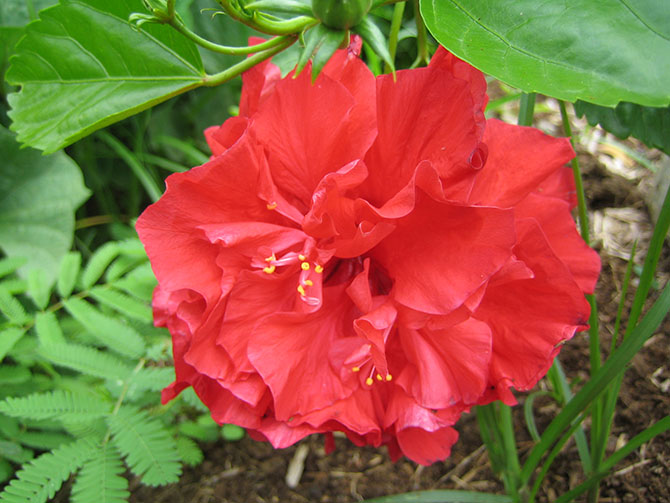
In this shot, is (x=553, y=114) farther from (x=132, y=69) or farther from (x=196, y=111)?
(x=132, y=69)

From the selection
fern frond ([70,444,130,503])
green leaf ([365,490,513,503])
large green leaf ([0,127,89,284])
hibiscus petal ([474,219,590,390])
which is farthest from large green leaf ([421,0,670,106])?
large green leaf ([0,127,89,284])

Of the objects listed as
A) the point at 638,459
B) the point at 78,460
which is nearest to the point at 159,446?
the point at 78,460

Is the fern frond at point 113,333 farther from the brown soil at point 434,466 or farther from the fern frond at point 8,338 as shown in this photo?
the brown soil at point 434,466

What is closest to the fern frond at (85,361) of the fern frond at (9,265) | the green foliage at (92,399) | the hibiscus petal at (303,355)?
the green foliage at (92,399)

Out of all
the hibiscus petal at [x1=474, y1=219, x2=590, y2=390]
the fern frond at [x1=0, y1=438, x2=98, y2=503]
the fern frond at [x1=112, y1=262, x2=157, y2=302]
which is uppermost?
the hibiscus petal at [x1=474, y1=219, x2=590, y2=390]

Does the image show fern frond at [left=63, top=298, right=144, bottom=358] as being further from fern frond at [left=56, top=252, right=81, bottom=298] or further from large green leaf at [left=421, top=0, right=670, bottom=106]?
large green leaf at [left=421, top=0, right=670, bottom=106]

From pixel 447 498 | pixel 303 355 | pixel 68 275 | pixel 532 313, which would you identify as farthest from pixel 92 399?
pixel 532 313

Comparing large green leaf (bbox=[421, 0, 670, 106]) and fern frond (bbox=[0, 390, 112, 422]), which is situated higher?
large green leaf (bbox=[421, 0, 670, 106])
